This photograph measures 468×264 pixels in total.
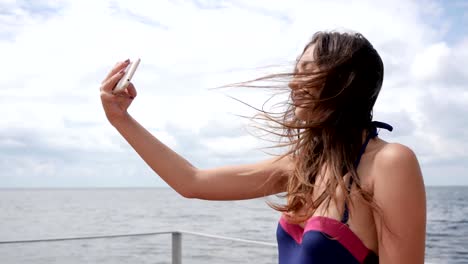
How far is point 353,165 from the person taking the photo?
4.19ft

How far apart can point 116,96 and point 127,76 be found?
0.06 metres

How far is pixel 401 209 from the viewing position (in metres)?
1.17

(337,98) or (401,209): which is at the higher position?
(337,98)

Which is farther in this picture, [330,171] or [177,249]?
[177,249]

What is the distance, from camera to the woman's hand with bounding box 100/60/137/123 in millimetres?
1355

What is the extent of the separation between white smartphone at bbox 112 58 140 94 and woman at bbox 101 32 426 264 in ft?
0.04

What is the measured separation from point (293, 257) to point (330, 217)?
0.32ft

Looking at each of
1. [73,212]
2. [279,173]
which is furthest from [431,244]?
[73,212]

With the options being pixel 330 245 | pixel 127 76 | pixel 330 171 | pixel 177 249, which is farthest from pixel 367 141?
pixel 177 249

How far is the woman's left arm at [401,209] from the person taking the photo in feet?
3.84

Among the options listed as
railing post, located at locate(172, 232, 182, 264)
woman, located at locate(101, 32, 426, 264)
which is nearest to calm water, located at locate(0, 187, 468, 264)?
railing post, located at locate(172, 232, 182, 264)

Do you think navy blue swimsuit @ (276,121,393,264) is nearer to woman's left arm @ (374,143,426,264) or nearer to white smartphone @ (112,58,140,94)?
woman's left arm @ (374,143,426,264)

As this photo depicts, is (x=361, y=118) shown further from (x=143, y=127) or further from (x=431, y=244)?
(x=431, y=244)

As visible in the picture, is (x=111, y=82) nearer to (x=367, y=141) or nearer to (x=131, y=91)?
(x=131, y=91)
